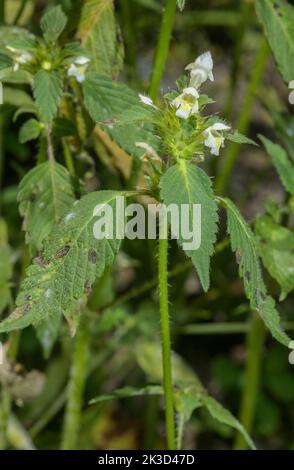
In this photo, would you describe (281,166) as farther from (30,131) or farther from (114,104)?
(30,131)

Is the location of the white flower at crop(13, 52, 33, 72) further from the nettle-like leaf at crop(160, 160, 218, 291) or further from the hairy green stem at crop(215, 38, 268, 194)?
the hairy green stem at crop(215, 38, 268, 194)

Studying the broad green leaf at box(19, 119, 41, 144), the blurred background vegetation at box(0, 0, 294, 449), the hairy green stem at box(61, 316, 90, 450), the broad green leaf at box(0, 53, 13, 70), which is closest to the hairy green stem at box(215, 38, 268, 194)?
the blurred background vegetation at box(0, 0, 294, 449)

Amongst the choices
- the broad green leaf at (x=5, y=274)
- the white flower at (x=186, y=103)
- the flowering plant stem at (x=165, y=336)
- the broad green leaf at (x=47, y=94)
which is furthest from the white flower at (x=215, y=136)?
the broad green leaf at (x=5, y=274)

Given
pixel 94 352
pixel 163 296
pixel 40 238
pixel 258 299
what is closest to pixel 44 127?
pixel 40 238

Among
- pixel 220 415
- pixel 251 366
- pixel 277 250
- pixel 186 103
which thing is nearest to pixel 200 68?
pixel 186 103

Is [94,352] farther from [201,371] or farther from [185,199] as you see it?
[185,199]

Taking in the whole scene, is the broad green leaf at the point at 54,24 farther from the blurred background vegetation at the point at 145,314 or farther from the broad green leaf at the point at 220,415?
the broad green leaf at the point at 220,415
